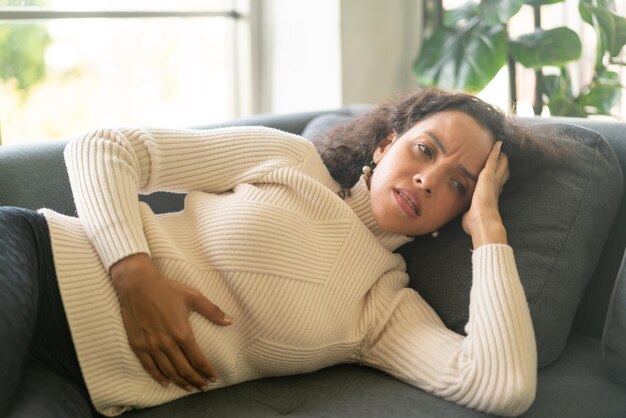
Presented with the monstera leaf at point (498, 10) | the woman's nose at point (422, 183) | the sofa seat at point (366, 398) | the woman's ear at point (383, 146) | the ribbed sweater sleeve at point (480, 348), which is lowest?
the sofa seat at point (366, 398)

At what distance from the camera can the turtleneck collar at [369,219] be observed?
173 cm

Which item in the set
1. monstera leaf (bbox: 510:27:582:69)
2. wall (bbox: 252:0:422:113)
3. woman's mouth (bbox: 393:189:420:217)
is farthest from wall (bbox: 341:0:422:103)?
woman's mouth (bbox: 393:189:420:217)

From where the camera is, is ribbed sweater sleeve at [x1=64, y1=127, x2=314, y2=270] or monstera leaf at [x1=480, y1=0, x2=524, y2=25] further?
monstera leaf at [x1=480, y1=0, x2=524, y2=25]

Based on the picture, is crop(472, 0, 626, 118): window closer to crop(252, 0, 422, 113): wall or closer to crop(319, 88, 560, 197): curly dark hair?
crop(252, 0, 422, 113): wall

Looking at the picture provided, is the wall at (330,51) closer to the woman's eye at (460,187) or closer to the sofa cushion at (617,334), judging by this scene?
the woman's eye at (460,187)

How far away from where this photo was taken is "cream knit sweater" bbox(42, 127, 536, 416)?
1.41 metres

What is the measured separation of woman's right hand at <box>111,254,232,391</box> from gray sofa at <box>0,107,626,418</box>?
7 cm

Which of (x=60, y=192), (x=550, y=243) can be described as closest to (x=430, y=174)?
(x=550, y=243)

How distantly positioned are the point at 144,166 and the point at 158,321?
1.09 ft

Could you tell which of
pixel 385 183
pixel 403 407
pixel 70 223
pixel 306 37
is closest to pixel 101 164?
pixel 70 223

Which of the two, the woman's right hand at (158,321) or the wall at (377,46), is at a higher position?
the wall at (377,46)

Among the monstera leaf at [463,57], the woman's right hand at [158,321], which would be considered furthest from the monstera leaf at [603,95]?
the woman's right hand at [158,321]

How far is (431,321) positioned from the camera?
162 centimetres

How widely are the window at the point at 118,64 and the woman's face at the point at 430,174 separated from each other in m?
1.36
